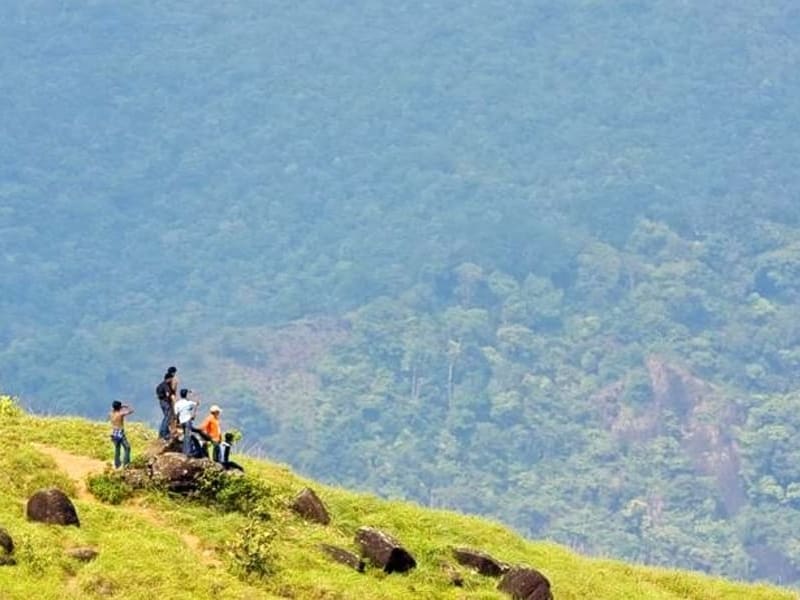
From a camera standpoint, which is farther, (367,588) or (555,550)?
(555,550)

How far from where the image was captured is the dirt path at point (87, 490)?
1076 inches

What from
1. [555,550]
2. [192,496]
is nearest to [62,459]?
[192,496]

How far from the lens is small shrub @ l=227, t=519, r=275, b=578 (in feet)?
86.7

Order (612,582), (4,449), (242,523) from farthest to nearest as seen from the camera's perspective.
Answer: (612,582), (4,449), (242,523)

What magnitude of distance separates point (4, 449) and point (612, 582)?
43.9 feet

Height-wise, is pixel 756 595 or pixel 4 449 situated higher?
pixel 4 449

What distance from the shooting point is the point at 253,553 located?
26.5m

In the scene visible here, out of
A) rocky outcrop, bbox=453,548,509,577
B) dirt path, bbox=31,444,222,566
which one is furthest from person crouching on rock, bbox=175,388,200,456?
rocky outcrop, bbox=453,548,509,577

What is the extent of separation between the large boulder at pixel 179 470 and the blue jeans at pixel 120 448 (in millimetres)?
817

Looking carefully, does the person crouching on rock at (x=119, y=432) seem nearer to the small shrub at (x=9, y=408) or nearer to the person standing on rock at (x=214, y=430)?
the person standing on rock at (x=214, y=430)

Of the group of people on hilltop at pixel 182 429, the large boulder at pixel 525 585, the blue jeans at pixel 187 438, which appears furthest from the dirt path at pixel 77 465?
the large boulder at pixel 525 585

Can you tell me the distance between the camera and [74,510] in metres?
27.2

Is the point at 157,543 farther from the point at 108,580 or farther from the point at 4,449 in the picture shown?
the point at 4,449

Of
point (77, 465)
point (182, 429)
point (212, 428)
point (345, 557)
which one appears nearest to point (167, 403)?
point (182, 429)
